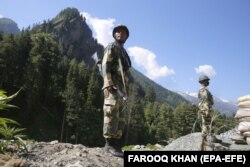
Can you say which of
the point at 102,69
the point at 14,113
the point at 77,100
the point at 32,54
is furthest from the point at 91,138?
the point at 102,69

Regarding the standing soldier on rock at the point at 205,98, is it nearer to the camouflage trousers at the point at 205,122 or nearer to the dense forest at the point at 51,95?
the camouflage trousers at the point at 205,122

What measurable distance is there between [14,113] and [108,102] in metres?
70.9

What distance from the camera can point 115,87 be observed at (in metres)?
8.13

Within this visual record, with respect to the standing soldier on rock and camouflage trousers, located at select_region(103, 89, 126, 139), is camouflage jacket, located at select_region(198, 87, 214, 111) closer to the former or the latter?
the standing soldier on rock

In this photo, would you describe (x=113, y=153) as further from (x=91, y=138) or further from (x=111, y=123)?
(x=91, y=138)

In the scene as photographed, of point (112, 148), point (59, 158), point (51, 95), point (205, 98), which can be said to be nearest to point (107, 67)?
point (112, 148)

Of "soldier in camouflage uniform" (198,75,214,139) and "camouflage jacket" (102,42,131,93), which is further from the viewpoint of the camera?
"soldier in camouflage uniform" (198,75,214,139)

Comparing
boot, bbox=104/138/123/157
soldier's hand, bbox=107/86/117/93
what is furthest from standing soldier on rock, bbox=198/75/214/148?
soldier's hand, bbox=107/86/117/93

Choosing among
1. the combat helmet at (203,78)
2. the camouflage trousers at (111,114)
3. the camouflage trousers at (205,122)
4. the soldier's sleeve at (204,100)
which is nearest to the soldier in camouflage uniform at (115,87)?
the camouflage trousers at (111,114)

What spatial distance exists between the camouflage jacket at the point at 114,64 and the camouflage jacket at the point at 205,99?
280 inches

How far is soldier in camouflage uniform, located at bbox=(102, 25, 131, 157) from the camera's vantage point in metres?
8.03

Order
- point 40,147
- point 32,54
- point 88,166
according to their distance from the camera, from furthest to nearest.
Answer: point 32,54 → point 40,147 → point 88,166

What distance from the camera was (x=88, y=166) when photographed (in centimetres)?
625

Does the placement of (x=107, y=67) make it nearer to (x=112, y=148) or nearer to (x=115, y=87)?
(x=115, y=87)
